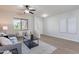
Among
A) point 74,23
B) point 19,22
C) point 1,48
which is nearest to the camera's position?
point 1,48

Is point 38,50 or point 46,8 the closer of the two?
point 38,50

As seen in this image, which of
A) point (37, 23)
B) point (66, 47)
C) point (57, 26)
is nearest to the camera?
point (66, 47)

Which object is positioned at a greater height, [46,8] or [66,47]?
[46,8]

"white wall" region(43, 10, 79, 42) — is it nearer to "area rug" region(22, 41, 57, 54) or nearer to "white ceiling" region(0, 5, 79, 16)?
"white ceiling" region(0, 5, 79, 16)

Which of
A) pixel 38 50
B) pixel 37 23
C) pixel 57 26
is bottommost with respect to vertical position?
pixel 38 50

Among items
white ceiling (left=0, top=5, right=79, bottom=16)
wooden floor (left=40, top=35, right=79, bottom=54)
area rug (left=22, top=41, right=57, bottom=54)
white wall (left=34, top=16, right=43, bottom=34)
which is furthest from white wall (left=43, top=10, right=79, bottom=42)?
area rug (left=22, top=41, right=57, bottom=54)

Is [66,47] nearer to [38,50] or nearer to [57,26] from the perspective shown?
[38,50]

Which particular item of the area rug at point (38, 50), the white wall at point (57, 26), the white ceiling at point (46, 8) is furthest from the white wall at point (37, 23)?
the area rug at point (38, 50)

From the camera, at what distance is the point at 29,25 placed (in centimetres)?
688

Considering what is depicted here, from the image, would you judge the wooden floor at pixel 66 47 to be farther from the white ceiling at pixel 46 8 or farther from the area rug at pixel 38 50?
the white ceiling at pixel 46 8

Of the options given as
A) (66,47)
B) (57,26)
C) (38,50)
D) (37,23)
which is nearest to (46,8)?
(57,26)

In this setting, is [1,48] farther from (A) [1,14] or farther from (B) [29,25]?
(B) [29,25]

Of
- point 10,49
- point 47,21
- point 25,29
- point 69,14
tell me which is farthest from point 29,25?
point 10,49
